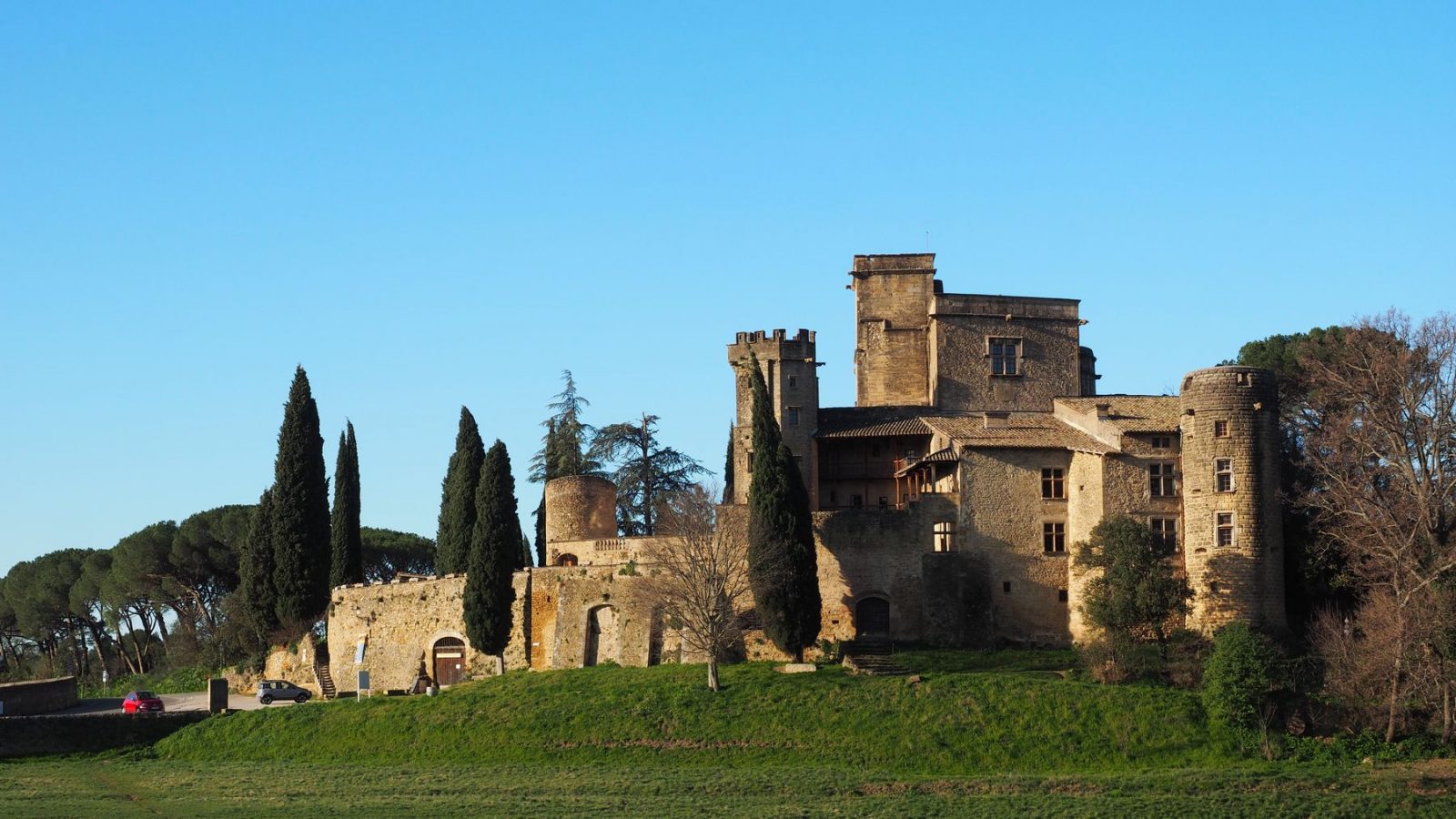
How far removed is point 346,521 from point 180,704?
946 cm

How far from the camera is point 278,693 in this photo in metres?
59.8

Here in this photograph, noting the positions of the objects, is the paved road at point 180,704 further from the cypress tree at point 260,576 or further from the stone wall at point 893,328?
the stone wall at point 893,328

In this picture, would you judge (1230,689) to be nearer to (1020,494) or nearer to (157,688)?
(1020,494)

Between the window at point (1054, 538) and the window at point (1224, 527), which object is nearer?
the window at point (1224, 527)

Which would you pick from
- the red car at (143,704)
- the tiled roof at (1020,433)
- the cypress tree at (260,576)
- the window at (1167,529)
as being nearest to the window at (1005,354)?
the tiled roof at (1020,433)

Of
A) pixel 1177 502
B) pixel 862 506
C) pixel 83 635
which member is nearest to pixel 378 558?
pixel 83 635

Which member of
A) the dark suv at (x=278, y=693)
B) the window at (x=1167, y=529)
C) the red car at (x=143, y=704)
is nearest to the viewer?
the window at (x=1167, y=529)

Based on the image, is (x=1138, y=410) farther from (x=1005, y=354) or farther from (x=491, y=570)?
(x=491, y=570)

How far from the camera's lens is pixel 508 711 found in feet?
166

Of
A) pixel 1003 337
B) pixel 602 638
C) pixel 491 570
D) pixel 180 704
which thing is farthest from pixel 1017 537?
pixel 180 704

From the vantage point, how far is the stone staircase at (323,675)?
62000 mm

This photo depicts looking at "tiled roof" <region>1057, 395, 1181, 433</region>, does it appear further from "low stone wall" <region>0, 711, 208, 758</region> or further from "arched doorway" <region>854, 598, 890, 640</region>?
"low stone wall" <region>0, 711, 208, 758</region>

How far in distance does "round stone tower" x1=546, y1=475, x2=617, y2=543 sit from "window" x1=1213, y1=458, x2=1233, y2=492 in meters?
20.0

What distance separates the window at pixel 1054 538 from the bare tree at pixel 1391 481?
7248 mm
